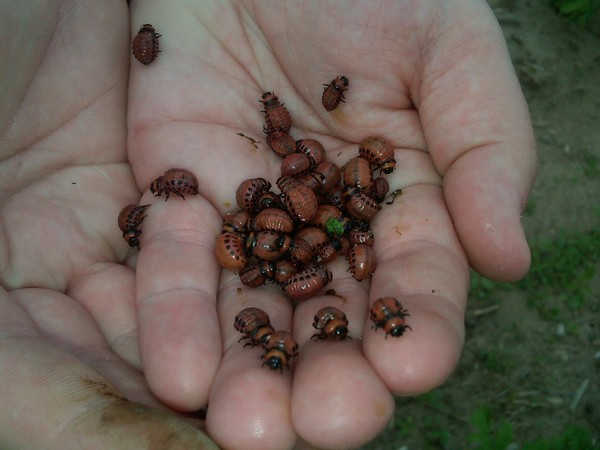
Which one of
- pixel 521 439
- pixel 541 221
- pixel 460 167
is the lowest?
pixel 521 439

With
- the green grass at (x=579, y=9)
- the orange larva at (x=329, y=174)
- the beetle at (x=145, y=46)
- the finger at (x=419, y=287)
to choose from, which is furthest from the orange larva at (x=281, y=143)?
the green grass at (x=579, y=9)

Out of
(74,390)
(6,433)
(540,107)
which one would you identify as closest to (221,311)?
(74,390)

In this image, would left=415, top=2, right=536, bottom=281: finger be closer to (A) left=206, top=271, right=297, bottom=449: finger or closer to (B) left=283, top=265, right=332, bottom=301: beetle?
(B) left=283, top=265, right=332, bottom=301: beetle

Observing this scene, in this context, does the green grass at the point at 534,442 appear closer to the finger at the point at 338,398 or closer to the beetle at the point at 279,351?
the finger at the point at 338,398

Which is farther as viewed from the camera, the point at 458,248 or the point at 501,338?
the point at 501,338

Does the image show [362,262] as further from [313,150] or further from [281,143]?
Result: [281,143]

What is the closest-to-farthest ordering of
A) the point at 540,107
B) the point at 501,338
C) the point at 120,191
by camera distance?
1. the point at 120,191
2. the point at 501,338
3. the point at 540,107

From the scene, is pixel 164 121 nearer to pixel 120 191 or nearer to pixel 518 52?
pixel 120 191
